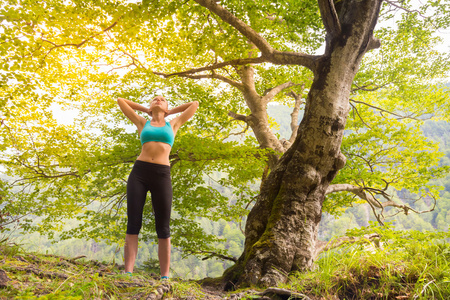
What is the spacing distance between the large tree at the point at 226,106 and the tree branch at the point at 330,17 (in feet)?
0.06

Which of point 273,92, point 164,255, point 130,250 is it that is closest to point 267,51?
point 164,255

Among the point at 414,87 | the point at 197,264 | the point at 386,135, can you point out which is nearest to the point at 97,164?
the point at 386,135

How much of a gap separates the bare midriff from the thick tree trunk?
1.63m

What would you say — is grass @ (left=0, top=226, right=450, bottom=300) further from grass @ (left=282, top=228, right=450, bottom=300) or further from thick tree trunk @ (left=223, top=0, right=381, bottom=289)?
thick tree trunk @ (left=223, top=0, right=381, bottom=289)

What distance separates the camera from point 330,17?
3.87 meters

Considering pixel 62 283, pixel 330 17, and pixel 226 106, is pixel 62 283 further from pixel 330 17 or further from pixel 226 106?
pixel 226 106

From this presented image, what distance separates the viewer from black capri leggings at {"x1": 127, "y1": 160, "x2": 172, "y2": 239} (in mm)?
2701

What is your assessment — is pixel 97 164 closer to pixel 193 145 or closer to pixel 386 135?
pixel 193 145

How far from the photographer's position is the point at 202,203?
7648 millimetres

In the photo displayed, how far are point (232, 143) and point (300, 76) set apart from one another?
3.43 m

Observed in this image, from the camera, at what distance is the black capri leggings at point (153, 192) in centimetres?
270

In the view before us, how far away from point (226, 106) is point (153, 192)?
5943 millimetres

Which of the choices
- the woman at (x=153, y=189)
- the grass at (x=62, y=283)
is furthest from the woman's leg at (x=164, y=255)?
the grass at (x=62, y=283)

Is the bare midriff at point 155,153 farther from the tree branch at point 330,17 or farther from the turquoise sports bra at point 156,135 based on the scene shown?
the tree branch at point 330,17
